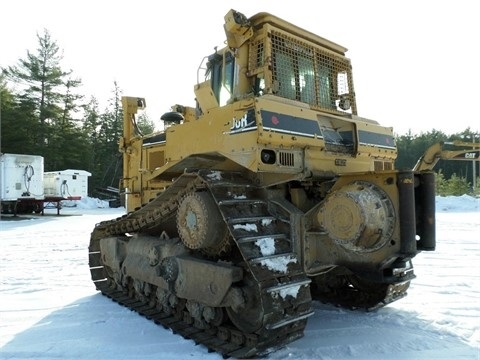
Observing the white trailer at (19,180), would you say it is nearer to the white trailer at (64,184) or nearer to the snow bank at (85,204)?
the white trailer at (64,184)

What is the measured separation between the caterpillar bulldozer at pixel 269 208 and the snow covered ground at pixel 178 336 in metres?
0.28

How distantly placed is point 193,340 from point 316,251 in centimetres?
157

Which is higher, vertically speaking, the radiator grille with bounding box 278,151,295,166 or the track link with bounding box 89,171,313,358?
the radiator grille with bounding box 278,151,295,166

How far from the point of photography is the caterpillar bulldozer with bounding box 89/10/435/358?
12.6ft

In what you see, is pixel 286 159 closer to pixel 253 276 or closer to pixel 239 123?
pixel 239 123

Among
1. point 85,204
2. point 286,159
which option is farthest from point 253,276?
point 85,204

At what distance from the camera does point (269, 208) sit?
4.35 m

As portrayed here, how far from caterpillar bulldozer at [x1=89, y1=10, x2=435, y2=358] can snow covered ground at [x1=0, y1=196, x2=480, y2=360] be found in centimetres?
28

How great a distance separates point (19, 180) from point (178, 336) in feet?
61.5

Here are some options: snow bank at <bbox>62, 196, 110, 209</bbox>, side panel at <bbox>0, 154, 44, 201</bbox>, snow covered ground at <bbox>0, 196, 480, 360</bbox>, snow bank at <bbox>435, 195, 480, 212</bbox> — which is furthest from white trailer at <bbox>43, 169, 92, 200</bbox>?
snow bank at <bbox>435, 195, 480, 212</bbox>

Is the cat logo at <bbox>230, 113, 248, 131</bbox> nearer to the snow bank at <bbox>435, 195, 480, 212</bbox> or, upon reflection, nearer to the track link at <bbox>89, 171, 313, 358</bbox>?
the track link at <bbox>89, 171, 313, 358</bbox>

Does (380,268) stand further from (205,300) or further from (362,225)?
(205,300)

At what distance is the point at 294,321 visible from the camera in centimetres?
366

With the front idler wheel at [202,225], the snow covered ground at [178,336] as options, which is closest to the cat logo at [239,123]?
the front idler wheel at [202,225]
